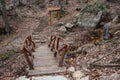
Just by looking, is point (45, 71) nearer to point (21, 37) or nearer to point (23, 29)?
point (21, 37)

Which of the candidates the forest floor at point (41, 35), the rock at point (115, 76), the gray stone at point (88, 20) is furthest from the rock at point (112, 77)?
the gray stone at point (88, 20)

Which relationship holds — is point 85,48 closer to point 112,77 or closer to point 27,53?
point 27,53

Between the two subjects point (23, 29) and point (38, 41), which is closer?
point (38, 41)

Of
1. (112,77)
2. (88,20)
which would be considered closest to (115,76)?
(112,77)

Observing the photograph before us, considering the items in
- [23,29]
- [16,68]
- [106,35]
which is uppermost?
[106,35]

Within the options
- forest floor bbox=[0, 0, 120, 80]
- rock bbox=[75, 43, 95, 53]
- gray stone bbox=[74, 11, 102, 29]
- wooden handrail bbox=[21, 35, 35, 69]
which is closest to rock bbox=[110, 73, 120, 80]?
forest floor bbox=[0, 0, 120, 80]

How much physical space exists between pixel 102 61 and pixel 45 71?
8.43 feet

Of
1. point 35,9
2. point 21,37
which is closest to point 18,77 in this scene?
point 21,37

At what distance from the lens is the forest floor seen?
30.6 feet

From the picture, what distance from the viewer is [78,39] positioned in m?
13.2

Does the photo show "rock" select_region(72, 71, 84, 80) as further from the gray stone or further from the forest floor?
the gray stone

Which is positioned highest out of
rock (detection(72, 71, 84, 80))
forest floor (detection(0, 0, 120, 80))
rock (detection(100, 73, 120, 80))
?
rock (detection(100, 73, 120, 80))

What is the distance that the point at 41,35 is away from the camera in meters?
16.3

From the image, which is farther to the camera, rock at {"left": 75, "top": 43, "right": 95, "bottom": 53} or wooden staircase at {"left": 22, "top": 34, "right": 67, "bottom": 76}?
rock at {"left": 75, "top": 43, "right": 95, "bottom": 53}
